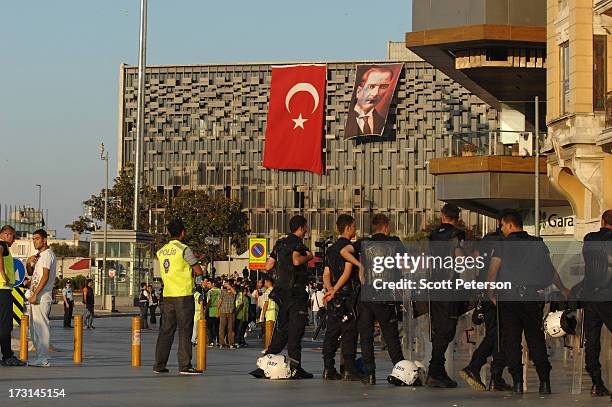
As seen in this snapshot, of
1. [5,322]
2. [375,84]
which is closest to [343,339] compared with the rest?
[5,322]

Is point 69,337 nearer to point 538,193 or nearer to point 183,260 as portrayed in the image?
point 538,193

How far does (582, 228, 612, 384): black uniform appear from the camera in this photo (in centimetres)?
1388

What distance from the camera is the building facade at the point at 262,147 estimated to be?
135m

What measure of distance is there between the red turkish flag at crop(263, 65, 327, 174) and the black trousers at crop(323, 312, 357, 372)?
103 metres

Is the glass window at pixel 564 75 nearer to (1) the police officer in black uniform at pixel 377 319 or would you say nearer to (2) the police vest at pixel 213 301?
(2) the police vest at pixel 213 301

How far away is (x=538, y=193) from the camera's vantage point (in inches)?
1613

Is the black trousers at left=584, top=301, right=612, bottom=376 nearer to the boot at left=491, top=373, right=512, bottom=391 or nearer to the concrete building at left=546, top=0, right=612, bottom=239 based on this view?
the boot at left=491, top=373, right=512, bottom=391

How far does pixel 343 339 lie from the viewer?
52.2 ft

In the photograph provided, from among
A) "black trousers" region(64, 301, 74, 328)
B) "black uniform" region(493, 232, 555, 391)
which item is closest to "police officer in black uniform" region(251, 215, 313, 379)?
"black uniform" region(493, 232, 555, 391)

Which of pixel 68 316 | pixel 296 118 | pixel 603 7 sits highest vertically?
pixel 296 118

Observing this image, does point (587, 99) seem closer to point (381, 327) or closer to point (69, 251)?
point (381, 327)

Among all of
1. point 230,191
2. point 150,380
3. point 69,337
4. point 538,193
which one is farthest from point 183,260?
point 230,191

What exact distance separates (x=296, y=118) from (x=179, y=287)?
103884 mm

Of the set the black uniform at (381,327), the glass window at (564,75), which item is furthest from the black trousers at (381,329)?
the glass window at (564,75)
